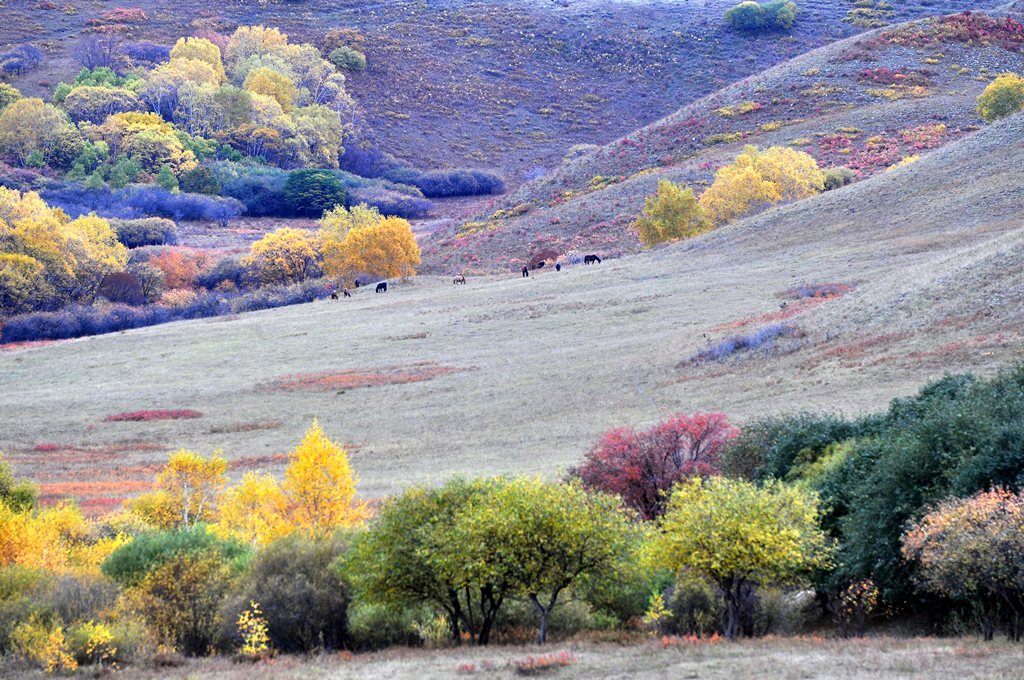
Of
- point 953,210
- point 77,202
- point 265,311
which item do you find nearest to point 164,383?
point 265,311

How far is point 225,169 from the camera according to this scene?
144 metres

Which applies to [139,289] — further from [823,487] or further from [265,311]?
[823,487]

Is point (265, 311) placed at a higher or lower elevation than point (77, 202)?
lower

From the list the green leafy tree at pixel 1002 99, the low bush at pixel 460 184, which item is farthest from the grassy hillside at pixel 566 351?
the low bush at pixel 460 184

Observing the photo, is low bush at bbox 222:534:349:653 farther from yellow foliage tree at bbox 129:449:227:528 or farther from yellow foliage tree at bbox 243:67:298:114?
yellow foliage tree at bbox 243:67:298:114

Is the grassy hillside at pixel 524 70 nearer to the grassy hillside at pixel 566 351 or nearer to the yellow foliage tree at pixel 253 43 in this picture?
the yellow foliage tree at pixel 253 43

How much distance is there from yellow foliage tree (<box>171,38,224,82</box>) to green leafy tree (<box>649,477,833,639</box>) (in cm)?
15957

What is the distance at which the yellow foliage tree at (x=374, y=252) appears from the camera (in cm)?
8819

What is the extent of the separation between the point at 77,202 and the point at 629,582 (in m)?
119

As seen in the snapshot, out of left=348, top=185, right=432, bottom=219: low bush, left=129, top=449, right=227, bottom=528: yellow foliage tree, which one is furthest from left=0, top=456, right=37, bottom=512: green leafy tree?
left=348, top=185, right=432, bottom=219: low bush

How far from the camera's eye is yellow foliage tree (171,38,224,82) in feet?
559

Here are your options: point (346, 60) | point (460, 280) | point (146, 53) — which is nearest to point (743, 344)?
point (460, 280)

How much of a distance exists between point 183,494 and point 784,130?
8974cm

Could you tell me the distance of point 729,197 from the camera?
88375 millimetres
